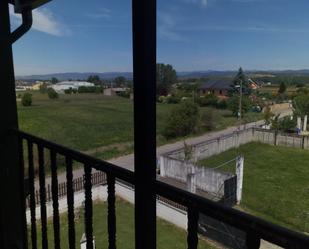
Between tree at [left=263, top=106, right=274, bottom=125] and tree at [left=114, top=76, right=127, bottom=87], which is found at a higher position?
tree at [left=114, top=76, right=127, bottom=87]

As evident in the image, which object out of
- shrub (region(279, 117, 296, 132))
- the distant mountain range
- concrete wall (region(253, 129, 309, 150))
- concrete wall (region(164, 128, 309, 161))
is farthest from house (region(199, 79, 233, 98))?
shrub (region(279, 117, 296, 132))

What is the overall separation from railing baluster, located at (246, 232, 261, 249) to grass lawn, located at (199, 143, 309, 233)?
5915mm

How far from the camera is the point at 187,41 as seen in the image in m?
1.39

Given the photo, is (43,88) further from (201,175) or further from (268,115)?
(268,115)

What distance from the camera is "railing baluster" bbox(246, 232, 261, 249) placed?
19.2 inches

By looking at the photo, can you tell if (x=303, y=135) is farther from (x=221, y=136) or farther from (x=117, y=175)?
(x=117, y=175)

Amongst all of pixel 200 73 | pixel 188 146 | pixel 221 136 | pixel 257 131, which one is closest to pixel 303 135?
pixel 257 131

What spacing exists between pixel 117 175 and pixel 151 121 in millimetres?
209

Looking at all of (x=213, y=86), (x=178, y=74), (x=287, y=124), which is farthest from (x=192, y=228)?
(x=287, y=124)

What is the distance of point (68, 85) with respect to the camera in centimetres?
151

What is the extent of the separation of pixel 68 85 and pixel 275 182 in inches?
425

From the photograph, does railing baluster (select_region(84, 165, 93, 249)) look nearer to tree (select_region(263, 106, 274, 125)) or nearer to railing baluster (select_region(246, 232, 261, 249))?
railing baluster (select_region(246, 232, 261, 249))

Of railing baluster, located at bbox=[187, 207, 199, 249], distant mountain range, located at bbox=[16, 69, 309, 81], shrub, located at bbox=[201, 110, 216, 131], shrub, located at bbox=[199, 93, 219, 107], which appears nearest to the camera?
railing baluster, located at bbox=[187, 207, 199, 249]

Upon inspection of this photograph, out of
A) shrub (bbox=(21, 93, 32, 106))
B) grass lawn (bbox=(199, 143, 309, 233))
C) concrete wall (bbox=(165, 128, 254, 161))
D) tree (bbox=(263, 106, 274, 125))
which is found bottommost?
grass lawn (bbox=(199, 143, 309, 233))
